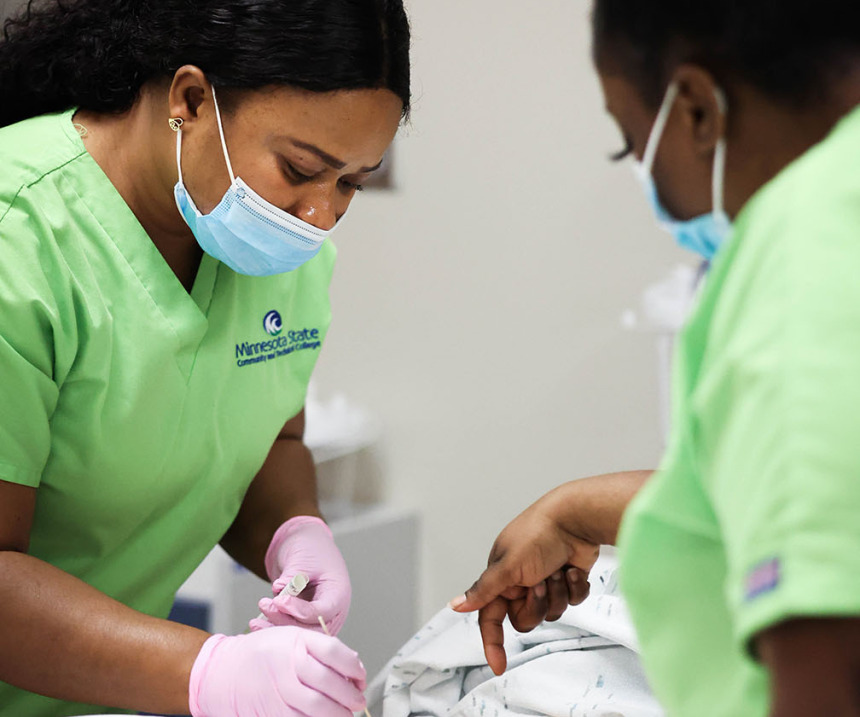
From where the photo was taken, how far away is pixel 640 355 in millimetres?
2373

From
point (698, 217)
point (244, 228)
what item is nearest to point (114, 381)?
point (244, 228)

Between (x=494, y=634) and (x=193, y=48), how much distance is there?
786 millimetres

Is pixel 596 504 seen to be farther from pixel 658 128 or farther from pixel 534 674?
pixel 658 128

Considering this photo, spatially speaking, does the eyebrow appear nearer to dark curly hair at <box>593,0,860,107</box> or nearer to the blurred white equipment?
dark curly hair at <box>593,0,860,107</box>

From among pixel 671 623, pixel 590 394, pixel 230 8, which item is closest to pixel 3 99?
pixel 230 8

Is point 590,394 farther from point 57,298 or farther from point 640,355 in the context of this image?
point 57,298

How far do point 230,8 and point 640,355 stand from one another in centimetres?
148

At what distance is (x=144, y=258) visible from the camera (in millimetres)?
1244

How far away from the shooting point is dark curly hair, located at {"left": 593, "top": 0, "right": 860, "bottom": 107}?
0.52 meters

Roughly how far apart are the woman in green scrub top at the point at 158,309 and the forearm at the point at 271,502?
0.38 ft

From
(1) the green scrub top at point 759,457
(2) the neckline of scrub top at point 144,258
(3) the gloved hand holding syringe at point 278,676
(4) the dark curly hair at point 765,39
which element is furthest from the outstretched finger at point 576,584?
(4) the dark curly hair at point 765,39

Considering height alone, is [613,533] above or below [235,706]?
above

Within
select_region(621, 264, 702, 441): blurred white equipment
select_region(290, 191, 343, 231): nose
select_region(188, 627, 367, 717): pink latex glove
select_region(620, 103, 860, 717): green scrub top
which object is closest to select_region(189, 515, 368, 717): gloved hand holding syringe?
select_region(188, 627, 367, 717): pink latex glove

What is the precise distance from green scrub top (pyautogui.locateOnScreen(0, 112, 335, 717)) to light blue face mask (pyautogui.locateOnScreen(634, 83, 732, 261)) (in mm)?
709
